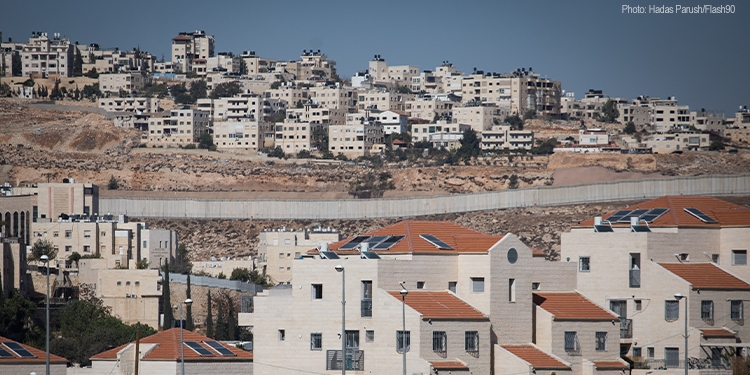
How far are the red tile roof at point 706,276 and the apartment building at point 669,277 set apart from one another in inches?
1.3

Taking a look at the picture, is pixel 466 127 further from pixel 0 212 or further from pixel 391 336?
pixel 391 336

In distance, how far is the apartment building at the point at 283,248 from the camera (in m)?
102

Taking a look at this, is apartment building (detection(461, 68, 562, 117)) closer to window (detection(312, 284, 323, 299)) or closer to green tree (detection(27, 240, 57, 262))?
green tree (detection(27, 240, 57, 262))

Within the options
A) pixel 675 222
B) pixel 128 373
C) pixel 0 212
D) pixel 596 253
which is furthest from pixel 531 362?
pixel 0 212

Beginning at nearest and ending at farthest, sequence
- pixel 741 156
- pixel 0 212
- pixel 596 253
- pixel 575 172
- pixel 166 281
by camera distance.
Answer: pixel 596 253
pixel 166 281
pixel 0 212
pixel 575 172
pixel 741 156

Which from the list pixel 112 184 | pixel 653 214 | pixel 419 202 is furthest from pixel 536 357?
pixel 112 184

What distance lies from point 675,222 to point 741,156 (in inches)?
3991

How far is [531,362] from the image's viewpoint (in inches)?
1689

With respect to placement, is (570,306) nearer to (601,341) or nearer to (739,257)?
(601,341)

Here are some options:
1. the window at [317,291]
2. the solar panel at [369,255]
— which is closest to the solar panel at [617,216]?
the solar panel at [369,255]

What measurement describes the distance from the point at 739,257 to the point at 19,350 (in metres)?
25.3

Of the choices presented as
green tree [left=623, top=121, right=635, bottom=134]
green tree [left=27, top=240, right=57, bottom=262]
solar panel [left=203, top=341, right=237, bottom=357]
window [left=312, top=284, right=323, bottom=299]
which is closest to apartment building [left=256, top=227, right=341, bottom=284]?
green tree [left=27, top=240, right=57, bottom=262]

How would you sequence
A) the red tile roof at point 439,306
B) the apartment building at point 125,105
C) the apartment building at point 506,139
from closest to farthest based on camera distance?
the red tile roof at point 439,306 < the apartment building at point 506,139 < the apartment building at point 125,105

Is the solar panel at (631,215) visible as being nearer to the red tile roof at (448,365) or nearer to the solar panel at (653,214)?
the solar panel at (653,214)
